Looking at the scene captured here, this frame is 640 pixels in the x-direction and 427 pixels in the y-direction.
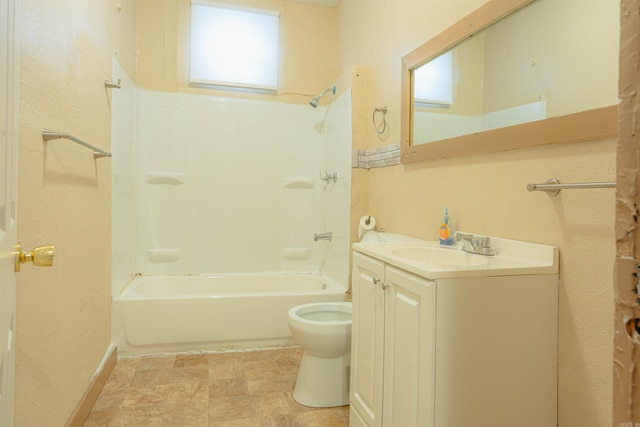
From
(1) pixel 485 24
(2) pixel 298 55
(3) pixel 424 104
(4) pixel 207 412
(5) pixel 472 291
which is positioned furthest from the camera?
(2) pixel 298 55

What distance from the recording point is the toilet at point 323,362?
6.30 feet

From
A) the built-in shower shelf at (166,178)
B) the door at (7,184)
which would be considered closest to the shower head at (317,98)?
the built-in shower shelf at (166,178)

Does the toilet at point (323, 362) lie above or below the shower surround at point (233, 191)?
below

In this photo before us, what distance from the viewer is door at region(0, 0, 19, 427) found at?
2.09ft

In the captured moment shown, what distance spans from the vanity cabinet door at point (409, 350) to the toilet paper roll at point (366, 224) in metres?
1.20

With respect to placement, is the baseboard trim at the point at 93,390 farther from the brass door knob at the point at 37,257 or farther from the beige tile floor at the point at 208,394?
the brass door knob at the point at 37,257

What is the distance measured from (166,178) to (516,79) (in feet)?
8.76

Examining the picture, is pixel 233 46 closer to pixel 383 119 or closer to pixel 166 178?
pixel 166 178

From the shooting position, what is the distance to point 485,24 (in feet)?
5.13

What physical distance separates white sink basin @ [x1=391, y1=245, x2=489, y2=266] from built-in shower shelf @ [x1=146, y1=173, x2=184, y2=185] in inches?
87.4

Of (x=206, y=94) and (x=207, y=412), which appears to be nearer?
(x=207, y=412)

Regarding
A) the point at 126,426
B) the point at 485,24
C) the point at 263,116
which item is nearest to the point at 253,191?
the point at 263,116

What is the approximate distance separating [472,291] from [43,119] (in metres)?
1.57

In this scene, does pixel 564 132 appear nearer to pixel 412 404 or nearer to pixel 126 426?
pixel 412 404
